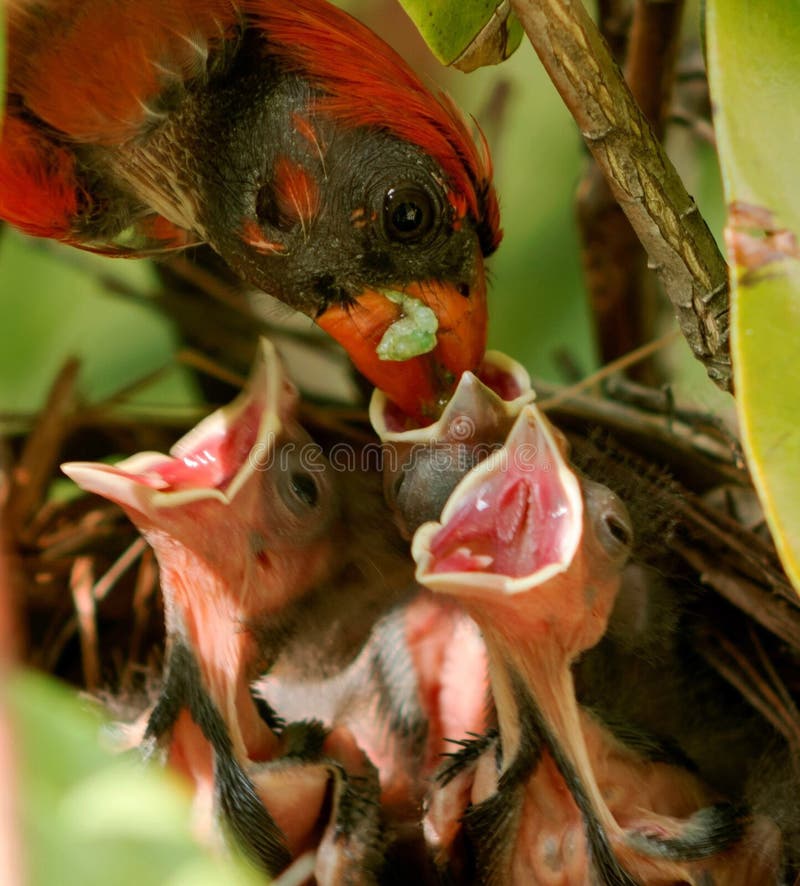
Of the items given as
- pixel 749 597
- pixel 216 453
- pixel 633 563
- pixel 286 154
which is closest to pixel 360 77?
pixel 286 154

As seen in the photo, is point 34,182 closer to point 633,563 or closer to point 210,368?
point 210,368

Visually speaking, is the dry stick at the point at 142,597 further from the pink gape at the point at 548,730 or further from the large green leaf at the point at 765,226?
the large green leaf at the point at 765,226

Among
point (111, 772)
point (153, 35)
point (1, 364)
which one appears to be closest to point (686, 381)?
point (153, 35)

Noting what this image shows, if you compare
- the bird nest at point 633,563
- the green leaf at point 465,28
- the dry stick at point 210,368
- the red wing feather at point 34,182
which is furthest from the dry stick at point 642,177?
the dry stick at point 210,368

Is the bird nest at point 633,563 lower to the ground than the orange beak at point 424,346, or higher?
lower

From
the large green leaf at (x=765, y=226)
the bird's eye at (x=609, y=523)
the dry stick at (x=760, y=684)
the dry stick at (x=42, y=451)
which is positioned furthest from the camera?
the dry stick at (x=42, y=451)

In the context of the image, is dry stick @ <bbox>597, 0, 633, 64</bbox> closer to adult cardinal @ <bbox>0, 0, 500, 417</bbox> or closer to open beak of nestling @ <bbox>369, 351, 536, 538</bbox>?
adult cardinal @ <bbox>0, 0, 500, 417</bbox>

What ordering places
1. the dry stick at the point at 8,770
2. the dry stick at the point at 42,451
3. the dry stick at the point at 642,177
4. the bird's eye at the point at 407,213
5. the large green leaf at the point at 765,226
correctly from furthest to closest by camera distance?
the dry stick at the point at 42,451
the bird's eye at the point at 407,213
the dry stick at the point at 642,177
the large green leaf at the point at 765,226
the dry stick at the point at 8,770
